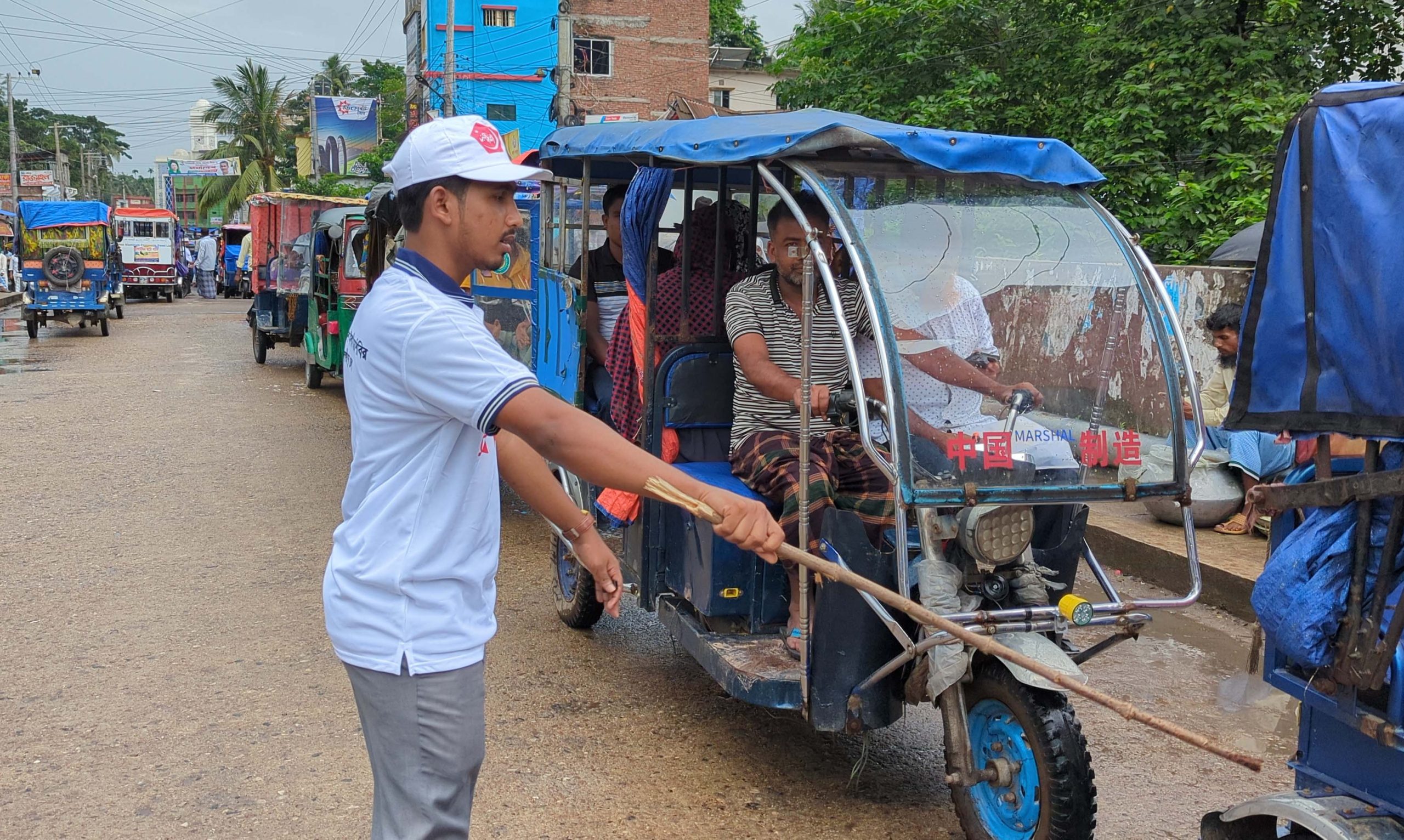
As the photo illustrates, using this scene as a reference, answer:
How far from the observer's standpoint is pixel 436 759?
2.28 meters

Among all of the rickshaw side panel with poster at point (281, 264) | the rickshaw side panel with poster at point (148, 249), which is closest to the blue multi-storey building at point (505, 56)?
the rickshaw side panel with poster at point (148, 249)

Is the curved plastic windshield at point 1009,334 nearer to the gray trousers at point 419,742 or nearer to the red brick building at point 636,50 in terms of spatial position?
the gray trousers at point 419,742

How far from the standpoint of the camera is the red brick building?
130ft

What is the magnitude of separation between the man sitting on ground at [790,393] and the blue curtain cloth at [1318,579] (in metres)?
1.58

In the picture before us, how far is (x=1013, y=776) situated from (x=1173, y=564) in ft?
12.1

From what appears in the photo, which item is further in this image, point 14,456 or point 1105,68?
point 1105,68

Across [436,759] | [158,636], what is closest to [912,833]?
[436,759]

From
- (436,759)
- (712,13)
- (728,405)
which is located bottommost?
(436,759)

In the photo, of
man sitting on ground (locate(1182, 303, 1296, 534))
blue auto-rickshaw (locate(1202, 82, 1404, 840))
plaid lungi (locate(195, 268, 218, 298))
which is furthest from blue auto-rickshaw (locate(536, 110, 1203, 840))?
plaid lungi (locate(195, 268, 218, 298))

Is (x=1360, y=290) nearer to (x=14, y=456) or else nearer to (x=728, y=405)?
(x=728, y=405)

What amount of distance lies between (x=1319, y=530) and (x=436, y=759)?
6.23ft

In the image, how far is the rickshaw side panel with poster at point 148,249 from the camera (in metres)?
33.6

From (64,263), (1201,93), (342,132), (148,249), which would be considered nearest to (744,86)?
(342,132)

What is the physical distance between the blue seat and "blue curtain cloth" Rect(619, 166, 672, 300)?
2.50 feet
